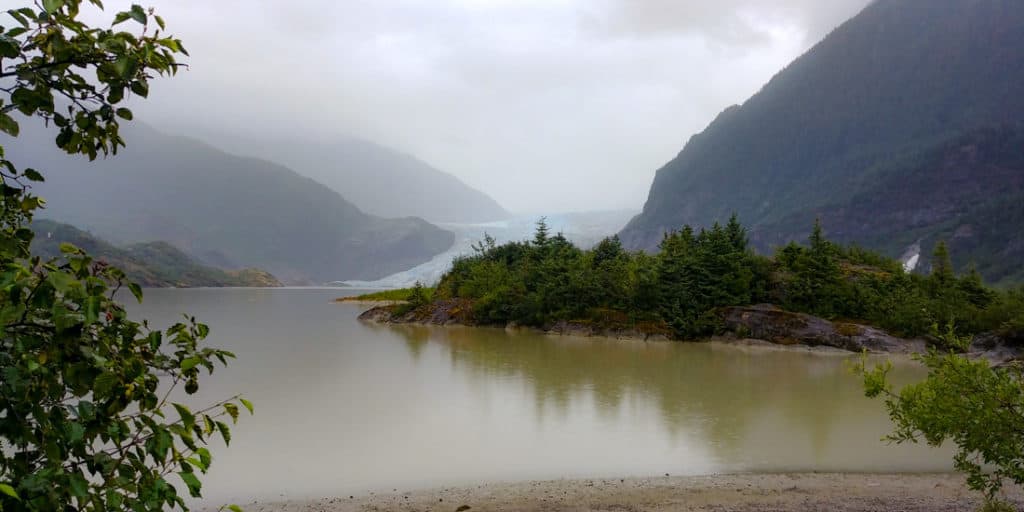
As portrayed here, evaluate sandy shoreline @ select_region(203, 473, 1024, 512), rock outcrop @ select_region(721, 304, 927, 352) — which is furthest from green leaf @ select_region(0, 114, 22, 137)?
rock outcrop @ select_region(721, 304, 927, 352)

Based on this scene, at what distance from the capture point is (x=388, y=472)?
999 centimetres

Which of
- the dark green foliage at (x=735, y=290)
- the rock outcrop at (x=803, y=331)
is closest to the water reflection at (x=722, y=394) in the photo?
the rock outcrop at (x=803, y=331)

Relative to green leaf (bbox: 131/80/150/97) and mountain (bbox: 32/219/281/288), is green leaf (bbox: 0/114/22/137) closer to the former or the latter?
green leaf (bbox: 131/80/150/97)

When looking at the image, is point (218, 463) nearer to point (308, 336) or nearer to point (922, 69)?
point (308, 336)

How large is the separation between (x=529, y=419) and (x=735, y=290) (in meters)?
22.9

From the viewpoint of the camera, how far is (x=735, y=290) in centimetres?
3356

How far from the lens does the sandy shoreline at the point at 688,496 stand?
782cm

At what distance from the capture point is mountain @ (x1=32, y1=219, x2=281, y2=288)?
117 meters

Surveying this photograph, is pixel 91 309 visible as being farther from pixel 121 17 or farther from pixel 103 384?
pixel 121 17

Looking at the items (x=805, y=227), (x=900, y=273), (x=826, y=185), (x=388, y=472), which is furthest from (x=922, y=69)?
(x=388, y=472)

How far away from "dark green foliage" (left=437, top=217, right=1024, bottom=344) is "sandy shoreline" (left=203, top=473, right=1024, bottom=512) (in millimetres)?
23231

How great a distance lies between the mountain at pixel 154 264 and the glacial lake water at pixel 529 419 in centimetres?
10725

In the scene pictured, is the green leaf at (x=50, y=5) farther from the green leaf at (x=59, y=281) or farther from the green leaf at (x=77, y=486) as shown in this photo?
the green leaf at (x=77, y=486)

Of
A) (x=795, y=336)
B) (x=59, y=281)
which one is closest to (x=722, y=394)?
(x=795, y=336)
